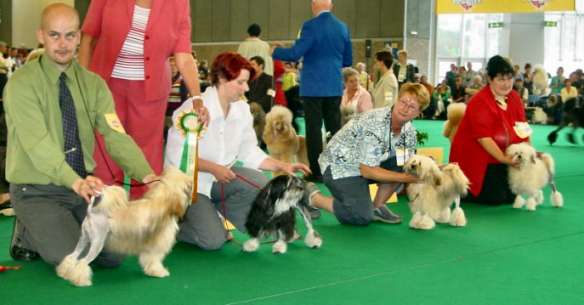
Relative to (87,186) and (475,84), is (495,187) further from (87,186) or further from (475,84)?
(475,84)

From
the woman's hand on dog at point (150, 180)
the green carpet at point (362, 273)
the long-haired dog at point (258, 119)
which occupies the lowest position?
the green carpet at point (362, 273)

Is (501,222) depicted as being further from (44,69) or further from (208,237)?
(44,69)

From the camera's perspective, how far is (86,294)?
291 centimetres

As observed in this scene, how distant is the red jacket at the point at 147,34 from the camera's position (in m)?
3.72

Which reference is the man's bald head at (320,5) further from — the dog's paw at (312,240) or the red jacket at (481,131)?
the dog's paw at (312,240)

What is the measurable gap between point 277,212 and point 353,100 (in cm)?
410

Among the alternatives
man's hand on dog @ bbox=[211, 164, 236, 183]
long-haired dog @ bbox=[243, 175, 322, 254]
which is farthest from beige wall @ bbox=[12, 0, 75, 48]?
long-haired dog @ bbox=[243, 175, 322, 254]

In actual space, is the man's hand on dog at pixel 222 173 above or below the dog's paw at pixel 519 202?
above

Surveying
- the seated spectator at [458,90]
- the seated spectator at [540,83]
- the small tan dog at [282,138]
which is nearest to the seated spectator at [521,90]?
the seated spectator at [540,83]

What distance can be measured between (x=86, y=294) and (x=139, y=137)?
118 centimetres

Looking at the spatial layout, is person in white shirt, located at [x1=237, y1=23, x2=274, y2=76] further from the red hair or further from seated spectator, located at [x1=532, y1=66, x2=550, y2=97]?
seated spectator, located at [x1=532, y1=66, x2=550, y2=97]

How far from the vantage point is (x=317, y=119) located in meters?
6.40

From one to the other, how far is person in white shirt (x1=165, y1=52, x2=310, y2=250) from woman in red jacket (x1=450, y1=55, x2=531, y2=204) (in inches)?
87.0

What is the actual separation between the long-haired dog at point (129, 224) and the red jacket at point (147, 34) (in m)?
0.94
